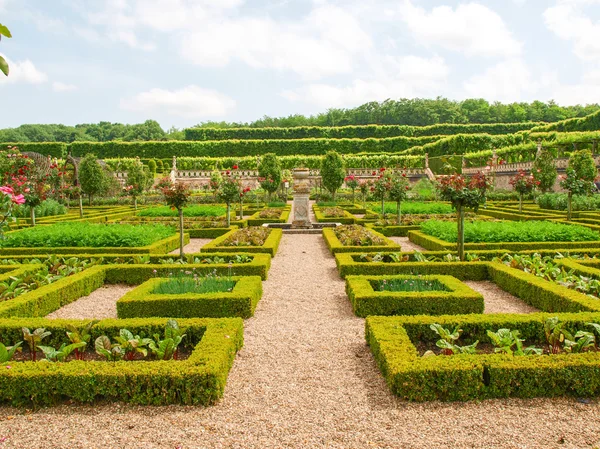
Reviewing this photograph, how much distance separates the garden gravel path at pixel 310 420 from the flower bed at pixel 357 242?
17.4 ft

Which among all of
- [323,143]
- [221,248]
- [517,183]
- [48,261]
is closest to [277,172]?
[517,183]

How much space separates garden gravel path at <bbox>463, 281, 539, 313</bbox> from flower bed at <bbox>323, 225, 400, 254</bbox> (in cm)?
248

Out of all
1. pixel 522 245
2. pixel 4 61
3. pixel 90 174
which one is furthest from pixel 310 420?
pixel 90 174

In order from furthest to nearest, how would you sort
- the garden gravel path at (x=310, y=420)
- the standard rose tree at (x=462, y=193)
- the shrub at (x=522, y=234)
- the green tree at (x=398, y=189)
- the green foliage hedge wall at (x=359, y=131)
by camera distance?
the green foliage hedge wall at (x=359, y=131) → the green tree at (x=398, y=189) → the shrub at (x=522, y=234) → the standard rose tree at (x=462, y=193) → the garden gravel path at (x=310, y=420)

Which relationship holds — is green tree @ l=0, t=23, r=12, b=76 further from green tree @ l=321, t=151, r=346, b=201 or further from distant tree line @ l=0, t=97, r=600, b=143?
distant tree line @ l=0, t=97, r=600, b=143

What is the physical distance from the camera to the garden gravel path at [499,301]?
6402 millimetres

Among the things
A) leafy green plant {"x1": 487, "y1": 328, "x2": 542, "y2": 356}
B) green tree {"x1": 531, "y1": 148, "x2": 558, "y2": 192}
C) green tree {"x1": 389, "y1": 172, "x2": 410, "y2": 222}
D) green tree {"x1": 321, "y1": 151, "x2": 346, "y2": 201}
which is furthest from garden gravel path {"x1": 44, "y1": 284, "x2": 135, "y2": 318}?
green tree {"x1": 531, "y1": 148, "x2": 558, "y2": 192}

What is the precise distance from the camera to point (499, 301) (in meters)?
6.84

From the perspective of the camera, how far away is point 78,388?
12.2 ft

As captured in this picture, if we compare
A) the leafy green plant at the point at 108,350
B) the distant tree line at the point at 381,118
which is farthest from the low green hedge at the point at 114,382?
the distant tree line at the point at 381,118

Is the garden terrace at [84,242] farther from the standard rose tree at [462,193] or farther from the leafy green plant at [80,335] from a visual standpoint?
the standard rose tree at [462,193]

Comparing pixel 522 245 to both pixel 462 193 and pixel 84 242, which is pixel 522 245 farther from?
pixel 84 242

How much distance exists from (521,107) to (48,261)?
7099 cm

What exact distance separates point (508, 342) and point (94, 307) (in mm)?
5638
